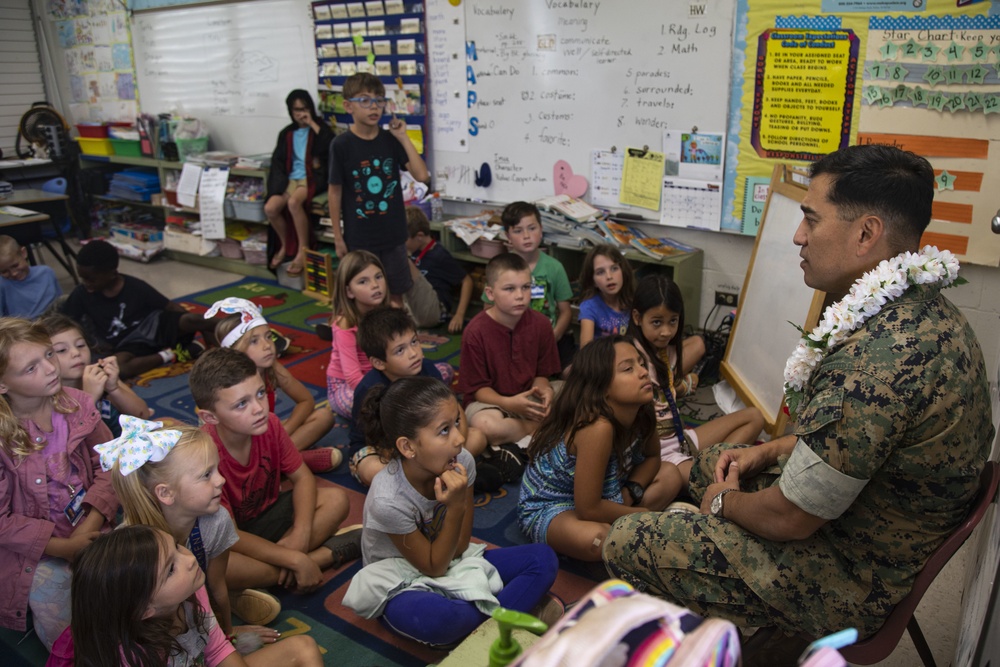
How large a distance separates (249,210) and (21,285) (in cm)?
205

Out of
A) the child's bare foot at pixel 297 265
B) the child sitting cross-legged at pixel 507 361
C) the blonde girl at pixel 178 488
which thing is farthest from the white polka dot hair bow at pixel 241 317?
the child's bare foot at pixel 297 265

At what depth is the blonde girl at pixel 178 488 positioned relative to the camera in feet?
5.68

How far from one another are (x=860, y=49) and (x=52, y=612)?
3712 mm

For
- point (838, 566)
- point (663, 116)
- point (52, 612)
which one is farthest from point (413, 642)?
point (663, 116)

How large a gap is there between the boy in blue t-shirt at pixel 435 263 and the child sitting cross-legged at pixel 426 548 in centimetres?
265

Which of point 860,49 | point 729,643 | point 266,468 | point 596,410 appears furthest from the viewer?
point 860,49

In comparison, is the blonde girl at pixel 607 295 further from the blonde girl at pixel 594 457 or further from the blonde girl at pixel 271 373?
the blonde girl at pixel 271 373

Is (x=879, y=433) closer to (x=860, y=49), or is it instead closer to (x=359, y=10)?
(x=860, y=49)

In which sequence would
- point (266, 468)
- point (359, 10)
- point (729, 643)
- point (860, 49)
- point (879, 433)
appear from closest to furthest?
1. point (729, 643)
2. point (879, 433)
3. point (266, 468)
4. point (860, 49)
5. point (359, 10)

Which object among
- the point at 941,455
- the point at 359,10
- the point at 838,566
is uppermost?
the point at 359,10

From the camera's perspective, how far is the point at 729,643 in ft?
2.10

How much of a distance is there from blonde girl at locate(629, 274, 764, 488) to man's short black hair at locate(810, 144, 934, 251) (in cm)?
119

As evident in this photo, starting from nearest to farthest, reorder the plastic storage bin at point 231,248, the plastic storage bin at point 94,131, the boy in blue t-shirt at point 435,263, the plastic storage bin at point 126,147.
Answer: the boy in blue t-shirt at point 435,263
the plastic storage bin at point 231,248
the plastic storage bin at point 126,147
the plastic storage bin at point 94,131

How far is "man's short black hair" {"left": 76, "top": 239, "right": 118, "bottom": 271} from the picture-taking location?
12.0 ft
